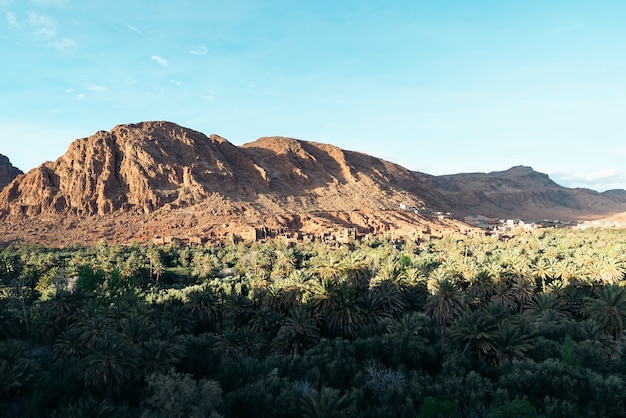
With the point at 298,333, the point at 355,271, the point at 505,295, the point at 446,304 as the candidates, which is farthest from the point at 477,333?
the point at 505,295

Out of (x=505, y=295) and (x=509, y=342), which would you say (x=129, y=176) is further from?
(x=509, y=342)

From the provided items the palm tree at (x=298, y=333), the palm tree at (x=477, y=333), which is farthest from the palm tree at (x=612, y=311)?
the palm tree at (x=298, y=333)

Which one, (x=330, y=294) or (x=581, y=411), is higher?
(x=330, y=294)

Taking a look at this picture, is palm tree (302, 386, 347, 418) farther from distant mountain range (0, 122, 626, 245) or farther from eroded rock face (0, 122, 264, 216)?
eroded rock face (0, 122, 264, 216)

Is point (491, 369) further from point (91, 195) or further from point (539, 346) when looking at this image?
point (91, 195)

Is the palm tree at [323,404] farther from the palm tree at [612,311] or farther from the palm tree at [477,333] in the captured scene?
the palm tree at [612,311]

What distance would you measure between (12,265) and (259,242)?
42198 mm

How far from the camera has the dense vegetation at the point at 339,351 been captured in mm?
17469

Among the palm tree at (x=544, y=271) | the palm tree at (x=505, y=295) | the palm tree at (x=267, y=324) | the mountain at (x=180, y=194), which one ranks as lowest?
the palm tree at (x=267, y=324)

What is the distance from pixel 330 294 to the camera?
30641mm

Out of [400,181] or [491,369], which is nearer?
[491,369]

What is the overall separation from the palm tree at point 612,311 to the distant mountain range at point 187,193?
72.2m

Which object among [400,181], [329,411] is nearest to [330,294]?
[329,411]

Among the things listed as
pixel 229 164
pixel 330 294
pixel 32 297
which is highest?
pixel 229 164
